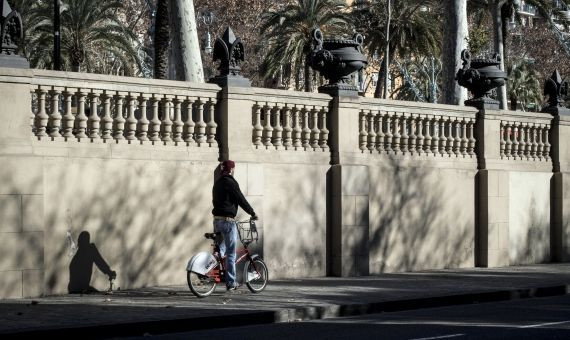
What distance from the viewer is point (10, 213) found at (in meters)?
17.0

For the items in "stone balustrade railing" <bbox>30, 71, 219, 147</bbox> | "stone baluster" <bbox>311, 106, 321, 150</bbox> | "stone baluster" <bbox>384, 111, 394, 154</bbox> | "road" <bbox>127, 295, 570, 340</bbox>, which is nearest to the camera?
"road" <bbox>127, 295, 570, 340</bbox>

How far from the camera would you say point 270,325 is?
15.6m

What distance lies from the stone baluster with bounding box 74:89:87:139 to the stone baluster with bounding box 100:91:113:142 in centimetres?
37

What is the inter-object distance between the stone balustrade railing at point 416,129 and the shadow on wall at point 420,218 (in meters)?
0.38

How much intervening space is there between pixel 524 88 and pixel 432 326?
60729 mm

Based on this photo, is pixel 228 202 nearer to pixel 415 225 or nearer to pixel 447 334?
pixel 447 334

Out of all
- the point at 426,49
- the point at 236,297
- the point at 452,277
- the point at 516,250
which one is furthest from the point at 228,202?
the point at 426,49

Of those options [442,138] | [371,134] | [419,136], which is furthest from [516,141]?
[371,134]

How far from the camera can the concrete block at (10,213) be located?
16891 millimetres

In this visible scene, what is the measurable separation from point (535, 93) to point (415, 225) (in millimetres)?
52532

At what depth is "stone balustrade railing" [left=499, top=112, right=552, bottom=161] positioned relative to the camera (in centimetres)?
2606

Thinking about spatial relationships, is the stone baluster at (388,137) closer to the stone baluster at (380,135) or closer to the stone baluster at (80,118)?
the stone baluster at (380,135)

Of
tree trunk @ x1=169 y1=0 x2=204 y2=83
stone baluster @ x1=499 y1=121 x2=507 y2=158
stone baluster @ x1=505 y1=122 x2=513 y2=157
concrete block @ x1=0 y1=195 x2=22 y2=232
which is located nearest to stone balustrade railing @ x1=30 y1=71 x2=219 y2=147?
concrete block @ x1=0 y1=195 x2=22 y2=232

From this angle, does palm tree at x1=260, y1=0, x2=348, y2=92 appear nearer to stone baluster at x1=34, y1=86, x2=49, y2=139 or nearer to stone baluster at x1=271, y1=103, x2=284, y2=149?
stone baluster at x1=271, y1=103, x2=284, y2=149
